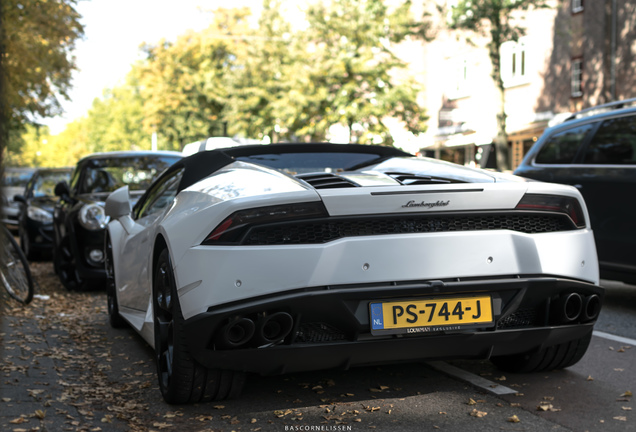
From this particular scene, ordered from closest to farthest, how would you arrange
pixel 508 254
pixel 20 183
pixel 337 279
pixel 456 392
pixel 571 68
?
pixel 337 279
pixel 508 254
pixel 456 392
pixel 20 183
pixel 571 68

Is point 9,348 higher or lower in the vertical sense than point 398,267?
lower

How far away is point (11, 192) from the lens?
1833 cm

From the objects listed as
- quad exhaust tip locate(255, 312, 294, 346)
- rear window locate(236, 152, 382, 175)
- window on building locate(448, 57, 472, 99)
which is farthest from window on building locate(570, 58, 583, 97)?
quad exhaust tip locate(255, 312, 294, 346)

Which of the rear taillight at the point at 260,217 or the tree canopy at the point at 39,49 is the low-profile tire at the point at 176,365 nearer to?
the rear taillight at the point at 260,217

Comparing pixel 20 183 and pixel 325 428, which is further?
pixel 20 183

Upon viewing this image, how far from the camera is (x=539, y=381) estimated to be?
4578 millimetres

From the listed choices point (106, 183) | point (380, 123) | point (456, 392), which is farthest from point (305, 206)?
point (380, 123)

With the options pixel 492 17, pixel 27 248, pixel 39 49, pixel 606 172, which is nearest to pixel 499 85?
pixel 492 17

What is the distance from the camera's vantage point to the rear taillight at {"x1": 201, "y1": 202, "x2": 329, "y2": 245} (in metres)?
3.74

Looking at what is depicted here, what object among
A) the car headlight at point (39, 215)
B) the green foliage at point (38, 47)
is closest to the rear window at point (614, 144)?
the car headlight at point (39, 215)

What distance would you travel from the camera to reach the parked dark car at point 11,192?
1.62m

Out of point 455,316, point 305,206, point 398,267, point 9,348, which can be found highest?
point 305,206

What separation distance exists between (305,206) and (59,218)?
718cm

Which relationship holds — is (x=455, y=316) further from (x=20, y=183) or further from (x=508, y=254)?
(x=20, y=183)
